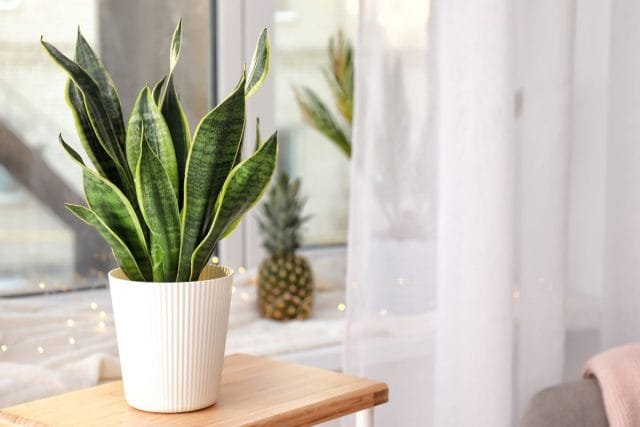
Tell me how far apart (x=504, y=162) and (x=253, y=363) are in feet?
1.80

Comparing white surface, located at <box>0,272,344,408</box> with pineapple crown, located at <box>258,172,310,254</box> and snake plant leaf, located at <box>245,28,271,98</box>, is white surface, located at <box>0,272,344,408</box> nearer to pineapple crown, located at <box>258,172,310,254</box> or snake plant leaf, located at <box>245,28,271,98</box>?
pineapple crown, located at <box>258,172,310,254</box>

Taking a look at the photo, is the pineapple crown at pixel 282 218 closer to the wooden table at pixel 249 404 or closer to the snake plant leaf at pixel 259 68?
the wooden table at pixel 249 404

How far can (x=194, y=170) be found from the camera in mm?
957

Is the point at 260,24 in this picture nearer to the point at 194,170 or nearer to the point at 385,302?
the point at 385,302

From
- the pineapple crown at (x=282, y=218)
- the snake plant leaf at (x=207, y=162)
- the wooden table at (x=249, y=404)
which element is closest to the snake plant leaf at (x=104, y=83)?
the snake plant leaf at (x=207, y=162)

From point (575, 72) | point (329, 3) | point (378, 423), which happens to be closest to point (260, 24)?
point (329, 3)

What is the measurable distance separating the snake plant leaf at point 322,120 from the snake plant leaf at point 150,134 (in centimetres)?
109

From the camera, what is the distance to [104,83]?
1001 mm

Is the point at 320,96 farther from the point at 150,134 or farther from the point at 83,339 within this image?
the point at 150,134

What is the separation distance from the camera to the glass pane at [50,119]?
1.68 m

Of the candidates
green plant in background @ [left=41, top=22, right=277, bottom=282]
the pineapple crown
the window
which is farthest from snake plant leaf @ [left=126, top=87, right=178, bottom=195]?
the window

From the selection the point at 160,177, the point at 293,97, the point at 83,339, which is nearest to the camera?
the point at 160,177

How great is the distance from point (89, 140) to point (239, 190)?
0.17m

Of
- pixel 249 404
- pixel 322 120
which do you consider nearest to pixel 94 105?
pixel 249 404
